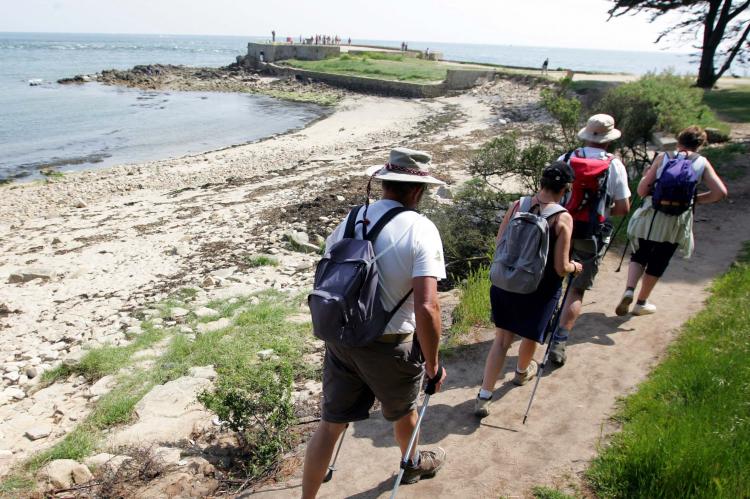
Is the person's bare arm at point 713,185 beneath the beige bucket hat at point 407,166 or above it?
beneath

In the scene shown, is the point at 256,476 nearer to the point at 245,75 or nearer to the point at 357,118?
the point at 357,118

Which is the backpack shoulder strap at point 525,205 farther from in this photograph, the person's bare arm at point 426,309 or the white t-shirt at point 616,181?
the person's bare arm at point 426,309

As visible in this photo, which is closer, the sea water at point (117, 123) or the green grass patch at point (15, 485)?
the green grass patch at point (15, 485)

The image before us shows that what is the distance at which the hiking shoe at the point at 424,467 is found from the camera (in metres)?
3.48

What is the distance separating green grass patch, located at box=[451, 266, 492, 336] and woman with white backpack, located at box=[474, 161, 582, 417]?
1.43 meters

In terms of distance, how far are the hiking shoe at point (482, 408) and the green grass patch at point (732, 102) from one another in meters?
16.2

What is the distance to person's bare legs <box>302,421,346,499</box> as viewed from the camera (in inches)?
119

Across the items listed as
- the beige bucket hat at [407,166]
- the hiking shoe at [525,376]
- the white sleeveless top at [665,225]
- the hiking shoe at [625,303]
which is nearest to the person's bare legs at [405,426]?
the beige bucket hat at [407,166]

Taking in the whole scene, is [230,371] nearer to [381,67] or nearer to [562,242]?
[562,242]

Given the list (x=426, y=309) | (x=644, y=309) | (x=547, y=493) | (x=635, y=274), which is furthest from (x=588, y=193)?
(x=426, y=309)

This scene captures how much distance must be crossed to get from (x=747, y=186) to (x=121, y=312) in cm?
1132

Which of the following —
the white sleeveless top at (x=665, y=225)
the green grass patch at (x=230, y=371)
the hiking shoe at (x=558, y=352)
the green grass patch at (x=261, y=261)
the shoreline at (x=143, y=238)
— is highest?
the white sleeveless top at (x=665, y=225)

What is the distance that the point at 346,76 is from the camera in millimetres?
46719

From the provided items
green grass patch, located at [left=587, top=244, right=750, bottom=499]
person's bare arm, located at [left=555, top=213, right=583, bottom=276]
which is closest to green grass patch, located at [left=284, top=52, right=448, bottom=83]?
green grass patch, located at [left=587, top=244, right=750, bottom=499]
